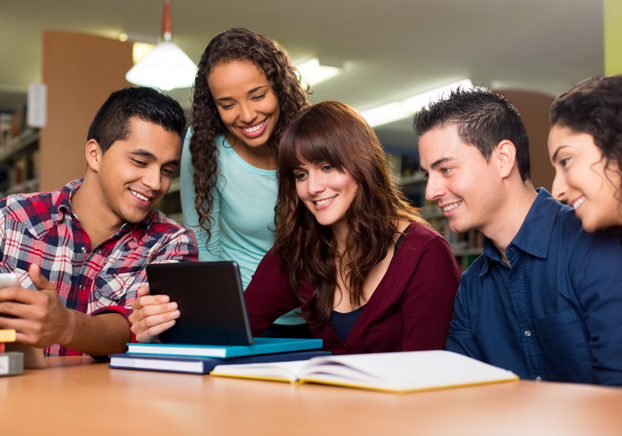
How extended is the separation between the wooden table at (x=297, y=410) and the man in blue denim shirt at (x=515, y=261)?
39cm

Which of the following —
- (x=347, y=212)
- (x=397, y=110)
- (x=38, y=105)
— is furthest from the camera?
(x=397, y=110)

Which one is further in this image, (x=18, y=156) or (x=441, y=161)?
(x=18, y=156)

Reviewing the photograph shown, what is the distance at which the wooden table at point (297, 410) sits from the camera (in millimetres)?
551

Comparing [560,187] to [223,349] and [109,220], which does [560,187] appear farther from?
[109,220]

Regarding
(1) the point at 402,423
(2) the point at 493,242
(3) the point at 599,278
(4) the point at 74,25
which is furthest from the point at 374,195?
(4) the point at 74,25

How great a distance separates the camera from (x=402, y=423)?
0.56 metres

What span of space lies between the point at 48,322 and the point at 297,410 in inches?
25.2

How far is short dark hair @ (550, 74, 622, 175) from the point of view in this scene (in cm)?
96

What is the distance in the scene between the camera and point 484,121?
1.34 m

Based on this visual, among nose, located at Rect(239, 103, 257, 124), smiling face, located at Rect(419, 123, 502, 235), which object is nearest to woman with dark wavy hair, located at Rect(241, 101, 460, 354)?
smiling face, located at Rect(419, 123, 502, 235)

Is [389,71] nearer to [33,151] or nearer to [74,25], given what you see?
[74,25]

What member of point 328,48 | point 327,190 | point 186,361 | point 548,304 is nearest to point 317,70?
point 328,48

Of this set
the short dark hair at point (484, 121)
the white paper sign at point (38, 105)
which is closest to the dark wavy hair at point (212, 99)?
the short dark hair at point (484, 121)

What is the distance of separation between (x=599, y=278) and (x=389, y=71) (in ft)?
17.4
